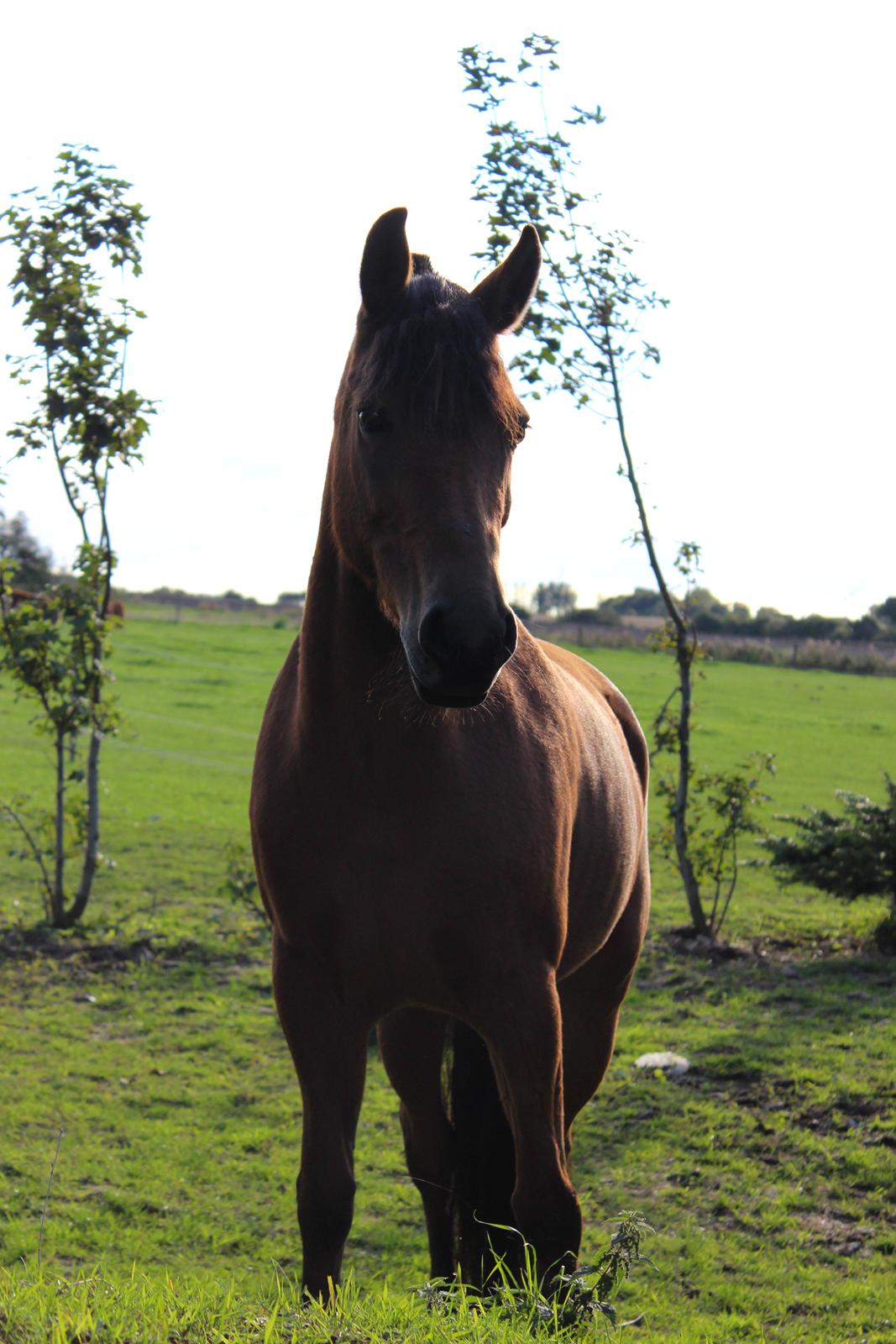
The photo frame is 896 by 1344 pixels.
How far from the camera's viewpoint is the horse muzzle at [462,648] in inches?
86.7

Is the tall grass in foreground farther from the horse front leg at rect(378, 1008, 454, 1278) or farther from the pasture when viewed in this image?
the horse front leg at rect(378, 1008, 454, 1278)

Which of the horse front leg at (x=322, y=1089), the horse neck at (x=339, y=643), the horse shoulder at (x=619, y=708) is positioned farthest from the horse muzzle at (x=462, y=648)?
the horse shoulder at (x=619, y=708)

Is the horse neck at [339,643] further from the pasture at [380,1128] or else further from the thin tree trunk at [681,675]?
the thin tree trunk at [681,675]

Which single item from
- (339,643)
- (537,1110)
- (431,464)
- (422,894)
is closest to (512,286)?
(431,464)

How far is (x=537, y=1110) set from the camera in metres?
2.79

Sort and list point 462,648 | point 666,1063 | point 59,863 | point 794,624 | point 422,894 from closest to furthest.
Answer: point 462,648, point 422,894, point 666,1063, point 59,863, point 794,624

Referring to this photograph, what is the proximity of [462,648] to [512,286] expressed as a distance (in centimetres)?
113

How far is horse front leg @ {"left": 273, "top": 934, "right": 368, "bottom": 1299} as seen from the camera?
2.96 m

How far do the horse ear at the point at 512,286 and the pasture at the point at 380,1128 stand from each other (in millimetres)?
2251

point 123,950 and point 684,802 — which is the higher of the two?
Result: point 684,802

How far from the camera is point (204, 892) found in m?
10.3

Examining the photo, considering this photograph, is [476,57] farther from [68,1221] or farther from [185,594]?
[185,594]

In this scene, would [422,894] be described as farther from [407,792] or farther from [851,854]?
[851,854]

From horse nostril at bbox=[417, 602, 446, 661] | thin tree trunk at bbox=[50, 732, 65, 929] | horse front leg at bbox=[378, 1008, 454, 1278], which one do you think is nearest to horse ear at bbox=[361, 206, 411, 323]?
horse nostril at bbox=[417, 602, 446, 661]
